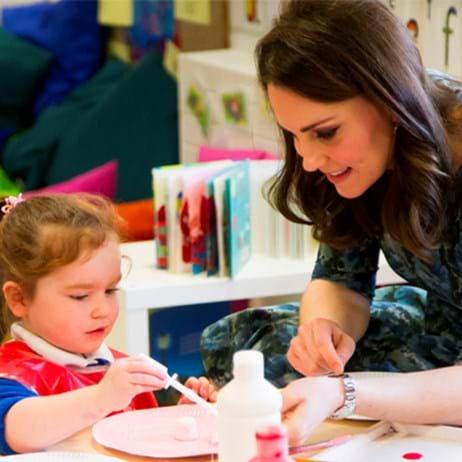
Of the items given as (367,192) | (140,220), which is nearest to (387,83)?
(367,192)

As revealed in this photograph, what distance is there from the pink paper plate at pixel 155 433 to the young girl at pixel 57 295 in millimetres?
48

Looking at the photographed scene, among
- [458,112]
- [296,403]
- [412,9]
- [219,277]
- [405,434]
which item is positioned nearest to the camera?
[296,403]

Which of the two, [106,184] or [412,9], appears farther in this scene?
[106,184]

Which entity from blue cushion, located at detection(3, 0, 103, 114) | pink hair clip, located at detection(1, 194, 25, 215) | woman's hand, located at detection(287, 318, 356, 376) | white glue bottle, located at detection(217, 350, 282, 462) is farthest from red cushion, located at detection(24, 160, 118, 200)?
white glue bottle, located at detection(217, 350, 282, 462)

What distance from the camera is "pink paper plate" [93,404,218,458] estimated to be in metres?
1.63

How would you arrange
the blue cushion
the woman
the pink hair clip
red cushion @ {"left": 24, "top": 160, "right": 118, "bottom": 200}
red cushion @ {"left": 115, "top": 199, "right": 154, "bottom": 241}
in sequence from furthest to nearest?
the blue cushion, red cushion @ {"left": 24, "top": 160, "right": 118, "bottom": 200}, red cushion @ {"left": 115, "top": 199, "right": 154, "bottom": 241}, the pink hair clip, the woman

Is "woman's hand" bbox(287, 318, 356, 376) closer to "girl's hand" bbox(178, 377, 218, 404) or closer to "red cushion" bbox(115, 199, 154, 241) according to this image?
"girl's hand" bbox(178, 377, 218, 404)

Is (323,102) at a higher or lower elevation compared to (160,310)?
higher

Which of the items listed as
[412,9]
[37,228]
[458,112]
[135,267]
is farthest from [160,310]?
[458,112]

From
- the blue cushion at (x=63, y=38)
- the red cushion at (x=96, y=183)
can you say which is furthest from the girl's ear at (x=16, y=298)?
the blue cushion at (x=63, y=38)

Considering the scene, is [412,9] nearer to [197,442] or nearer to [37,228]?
[37,228]

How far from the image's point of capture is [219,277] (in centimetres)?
277

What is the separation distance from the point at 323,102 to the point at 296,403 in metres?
0.43

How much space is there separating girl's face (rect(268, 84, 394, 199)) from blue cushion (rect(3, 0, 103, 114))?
3312mm
